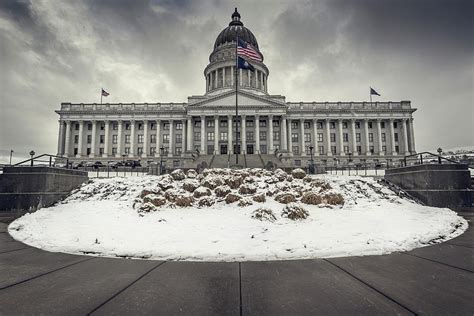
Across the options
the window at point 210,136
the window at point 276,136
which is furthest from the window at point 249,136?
the window at point 210,136

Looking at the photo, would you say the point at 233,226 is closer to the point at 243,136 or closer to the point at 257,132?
the point at 243,136

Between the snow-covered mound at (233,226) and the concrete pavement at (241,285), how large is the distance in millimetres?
617

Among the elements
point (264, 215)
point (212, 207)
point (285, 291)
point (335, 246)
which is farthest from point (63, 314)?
point (212, 207)

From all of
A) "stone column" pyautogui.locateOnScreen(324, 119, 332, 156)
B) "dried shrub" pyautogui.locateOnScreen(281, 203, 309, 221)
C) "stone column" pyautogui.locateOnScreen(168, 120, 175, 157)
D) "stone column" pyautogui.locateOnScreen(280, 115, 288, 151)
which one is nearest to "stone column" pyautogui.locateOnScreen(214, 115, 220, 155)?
"stone column" pyautogui.locateOnScreen(168, 120, 175, 157)

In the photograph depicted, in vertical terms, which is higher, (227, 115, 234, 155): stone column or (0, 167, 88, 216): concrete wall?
(227, 115, 234, 155): stone column

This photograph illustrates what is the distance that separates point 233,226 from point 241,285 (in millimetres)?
3893

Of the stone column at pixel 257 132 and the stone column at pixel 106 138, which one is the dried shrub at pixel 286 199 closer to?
the stone column at pixel 257 132

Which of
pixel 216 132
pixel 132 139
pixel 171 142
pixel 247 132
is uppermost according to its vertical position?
pixel 247 132

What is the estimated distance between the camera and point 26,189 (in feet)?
39.4

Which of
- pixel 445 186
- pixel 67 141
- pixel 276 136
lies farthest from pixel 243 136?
pixel 445 186

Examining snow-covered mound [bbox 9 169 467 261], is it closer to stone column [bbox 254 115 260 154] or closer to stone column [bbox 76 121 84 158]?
stone column [bbox 254 115 260 154]

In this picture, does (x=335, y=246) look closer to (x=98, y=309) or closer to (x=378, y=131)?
(x=98, y=309)

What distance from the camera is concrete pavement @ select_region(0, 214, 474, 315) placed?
2723mm

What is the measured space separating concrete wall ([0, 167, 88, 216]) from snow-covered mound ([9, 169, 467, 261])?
3.96ft
